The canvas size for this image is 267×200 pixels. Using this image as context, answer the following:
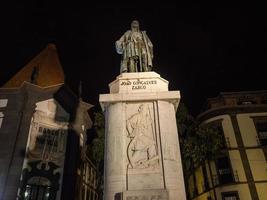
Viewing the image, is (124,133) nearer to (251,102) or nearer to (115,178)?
(115,178)

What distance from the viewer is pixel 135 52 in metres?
9.99

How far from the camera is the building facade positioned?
72.6 ft

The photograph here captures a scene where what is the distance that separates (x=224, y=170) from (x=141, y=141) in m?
25.1

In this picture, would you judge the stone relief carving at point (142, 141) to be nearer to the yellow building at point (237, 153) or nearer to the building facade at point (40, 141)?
the building facade at point (40, 141)

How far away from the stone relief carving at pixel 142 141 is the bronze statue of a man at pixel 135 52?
212 centimetres

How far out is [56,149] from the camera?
25.0 metres

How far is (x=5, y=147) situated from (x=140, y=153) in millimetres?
19620

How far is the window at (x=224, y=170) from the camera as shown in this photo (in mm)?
29016

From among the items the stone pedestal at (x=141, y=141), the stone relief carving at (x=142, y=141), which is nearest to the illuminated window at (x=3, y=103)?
the stone pedestal at (x=141, y=141)

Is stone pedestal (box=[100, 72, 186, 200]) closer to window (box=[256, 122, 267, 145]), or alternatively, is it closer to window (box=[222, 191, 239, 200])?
window (box=[222, 191, 239, 200])

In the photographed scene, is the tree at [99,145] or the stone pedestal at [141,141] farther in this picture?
the tree at [99,145]

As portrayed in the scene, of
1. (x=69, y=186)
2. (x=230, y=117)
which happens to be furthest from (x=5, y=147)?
(x=230, y=117)

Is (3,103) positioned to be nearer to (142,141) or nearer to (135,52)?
(135,52)

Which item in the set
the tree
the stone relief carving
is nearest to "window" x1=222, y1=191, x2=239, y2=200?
the tree
